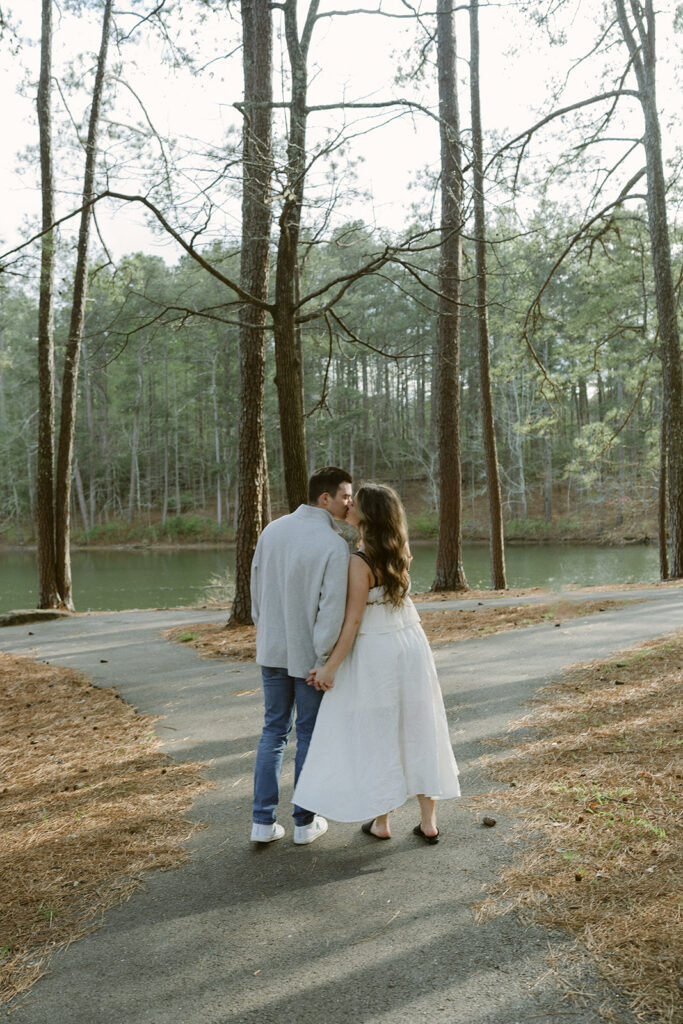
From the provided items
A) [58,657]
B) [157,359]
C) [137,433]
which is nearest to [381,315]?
[157,359]

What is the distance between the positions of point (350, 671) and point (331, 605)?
1.06 ft

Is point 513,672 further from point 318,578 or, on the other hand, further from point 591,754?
point 318,578

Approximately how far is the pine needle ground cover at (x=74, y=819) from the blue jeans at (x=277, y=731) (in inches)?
18.1

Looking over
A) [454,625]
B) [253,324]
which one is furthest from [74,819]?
[253,324]

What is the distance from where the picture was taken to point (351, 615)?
3355mm

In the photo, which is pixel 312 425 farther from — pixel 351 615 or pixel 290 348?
pixel 351 615

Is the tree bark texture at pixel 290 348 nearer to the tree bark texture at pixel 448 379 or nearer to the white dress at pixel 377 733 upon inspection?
the white dress at pixel 377 733

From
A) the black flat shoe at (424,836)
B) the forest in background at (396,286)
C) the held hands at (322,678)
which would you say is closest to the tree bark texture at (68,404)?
the forest in background at (396,286)

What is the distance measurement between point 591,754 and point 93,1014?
310 cm

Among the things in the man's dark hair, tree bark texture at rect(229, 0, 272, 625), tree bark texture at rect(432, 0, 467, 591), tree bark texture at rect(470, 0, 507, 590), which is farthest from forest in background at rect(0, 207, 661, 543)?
the man's dark hair

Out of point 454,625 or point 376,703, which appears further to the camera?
point 454,625

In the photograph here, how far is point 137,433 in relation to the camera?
153 feet

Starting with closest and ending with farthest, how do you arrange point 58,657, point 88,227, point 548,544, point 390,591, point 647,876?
1. point 647,876
2. point 390,591
3. point 58,657
4. point 88,227
5. point 548,544

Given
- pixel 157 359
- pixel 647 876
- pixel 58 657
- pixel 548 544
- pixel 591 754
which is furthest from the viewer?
pixel 157 359
